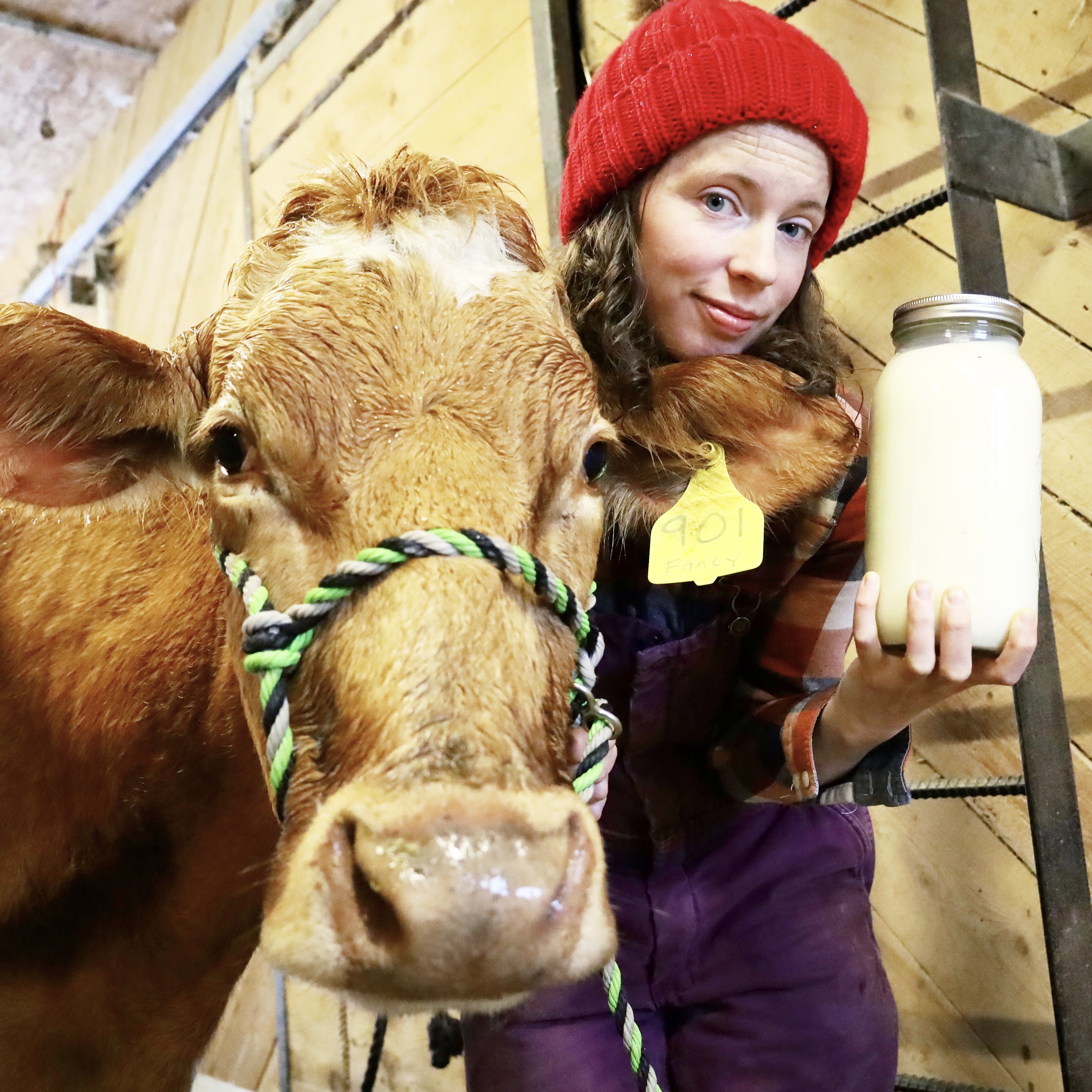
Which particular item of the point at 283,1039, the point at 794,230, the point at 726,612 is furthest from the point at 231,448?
the point at 283,1039

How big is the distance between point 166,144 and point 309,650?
499cm

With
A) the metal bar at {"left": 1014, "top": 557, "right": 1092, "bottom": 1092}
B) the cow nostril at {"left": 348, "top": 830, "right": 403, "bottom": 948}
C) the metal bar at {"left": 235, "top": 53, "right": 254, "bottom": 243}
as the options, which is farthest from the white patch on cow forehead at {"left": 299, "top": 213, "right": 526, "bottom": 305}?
the metal bar at {"left": 235, "top": 53, "right": 254, "bottom": 243}

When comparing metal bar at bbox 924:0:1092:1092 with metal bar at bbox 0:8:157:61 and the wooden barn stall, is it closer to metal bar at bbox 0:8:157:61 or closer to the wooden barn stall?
the wooden barn stall

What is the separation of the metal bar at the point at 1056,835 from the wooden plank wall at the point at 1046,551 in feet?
0.71

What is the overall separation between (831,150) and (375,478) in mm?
1127

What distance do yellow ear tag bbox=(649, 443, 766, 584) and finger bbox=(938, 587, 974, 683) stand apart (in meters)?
0.33

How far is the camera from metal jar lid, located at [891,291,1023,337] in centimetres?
104

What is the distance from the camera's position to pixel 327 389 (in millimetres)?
1075

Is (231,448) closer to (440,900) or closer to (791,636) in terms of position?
(440,900)

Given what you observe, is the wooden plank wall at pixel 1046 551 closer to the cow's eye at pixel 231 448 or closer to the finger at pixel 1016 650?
the finger at pixel 1016 650

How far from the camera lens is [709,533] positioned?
1356 millimetres

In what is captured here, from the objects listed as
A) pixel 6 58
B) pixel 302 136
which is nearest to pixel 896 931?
pixel 302 136

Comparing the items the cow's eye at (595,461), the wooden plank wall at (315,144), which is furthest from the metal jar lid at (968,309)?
the wooden plank wall at (315,144)

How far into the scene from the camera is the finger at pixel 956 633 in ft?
3.17
